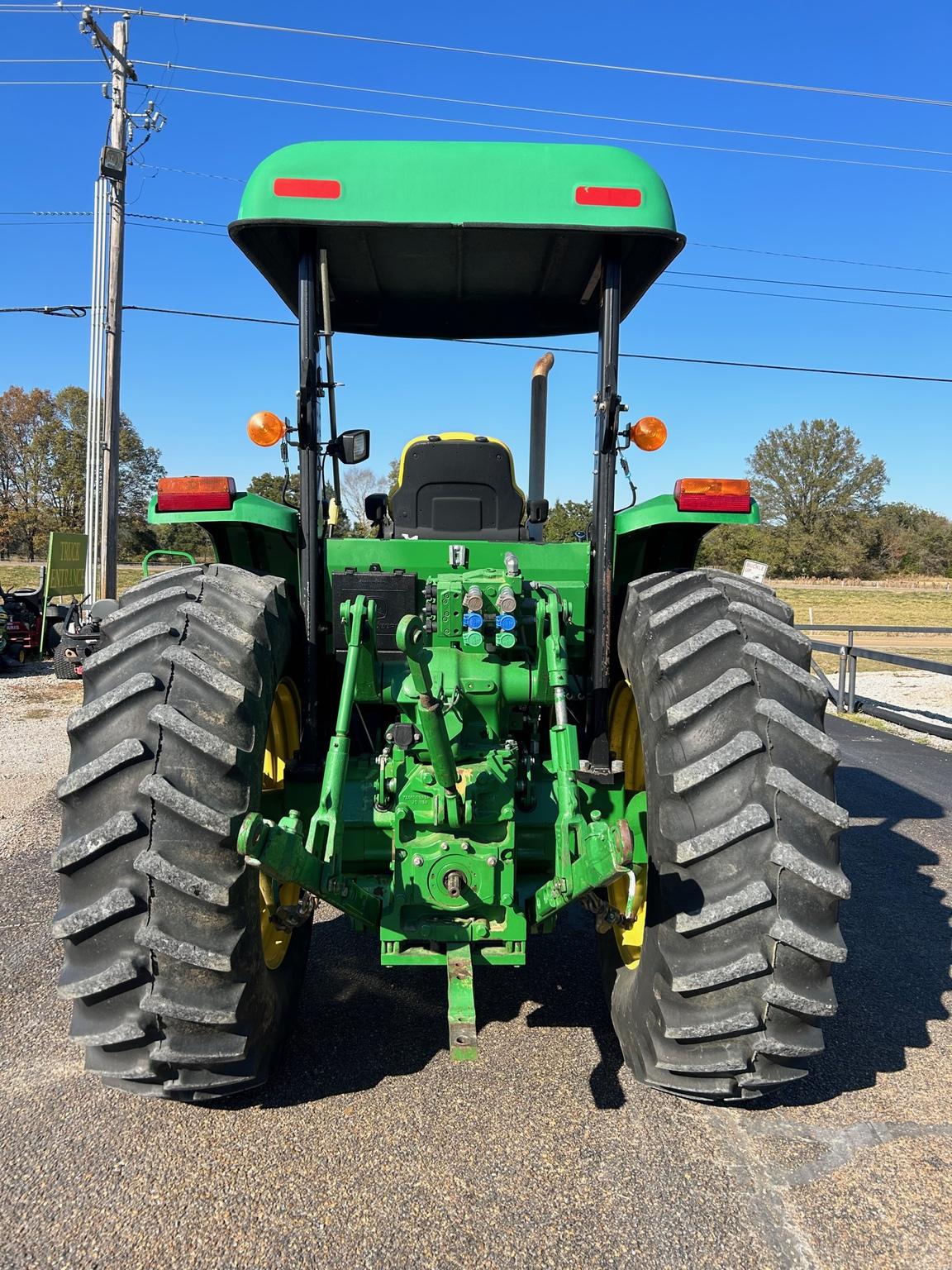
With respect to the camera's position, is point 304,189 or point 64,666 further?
point 64,666

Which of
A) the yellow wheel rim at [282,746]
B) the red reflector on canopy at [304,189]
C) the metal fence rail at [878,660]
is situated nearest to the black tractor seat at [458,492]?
the yellow wheel rim at [282,746]

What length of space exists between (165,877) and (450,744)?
945 mm

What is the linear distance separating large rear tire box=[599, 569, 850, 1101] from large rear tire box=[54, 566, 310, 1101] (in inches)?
44.3

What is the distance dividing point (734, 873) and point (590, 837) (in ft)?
1.30

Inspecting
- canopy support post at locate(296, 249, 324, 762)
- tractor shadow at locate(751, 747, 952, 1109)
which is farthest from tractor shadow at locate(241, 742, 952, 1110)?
canopy support post at locate(296, 249, 324, 762)

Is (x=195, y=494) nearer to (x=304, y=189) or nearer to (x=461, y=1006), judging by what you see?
(x=304, y=189)

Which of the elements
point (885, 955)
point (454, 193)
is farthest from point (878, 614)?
point (454, 193)

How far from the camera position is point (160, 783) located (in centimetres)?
221

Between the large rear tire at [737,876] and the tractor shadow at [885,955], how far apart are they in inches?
26.3

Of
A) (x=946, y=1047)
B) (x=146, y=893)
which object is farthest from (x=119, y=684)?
(x=946, y=1047)

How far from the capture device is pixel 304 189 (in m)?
2.91

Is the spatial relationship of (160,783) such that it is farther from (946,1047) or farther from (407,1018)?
(946,1047)

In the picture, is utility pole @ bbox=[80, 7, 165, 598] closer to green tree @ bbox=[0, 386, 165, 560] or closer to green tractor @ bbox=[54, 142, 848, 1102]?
green tractor @ bbox=[54, 142, 848, 1102]

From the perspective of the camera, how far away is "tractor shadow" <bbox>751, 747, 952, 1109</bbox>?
2986 millimetres
